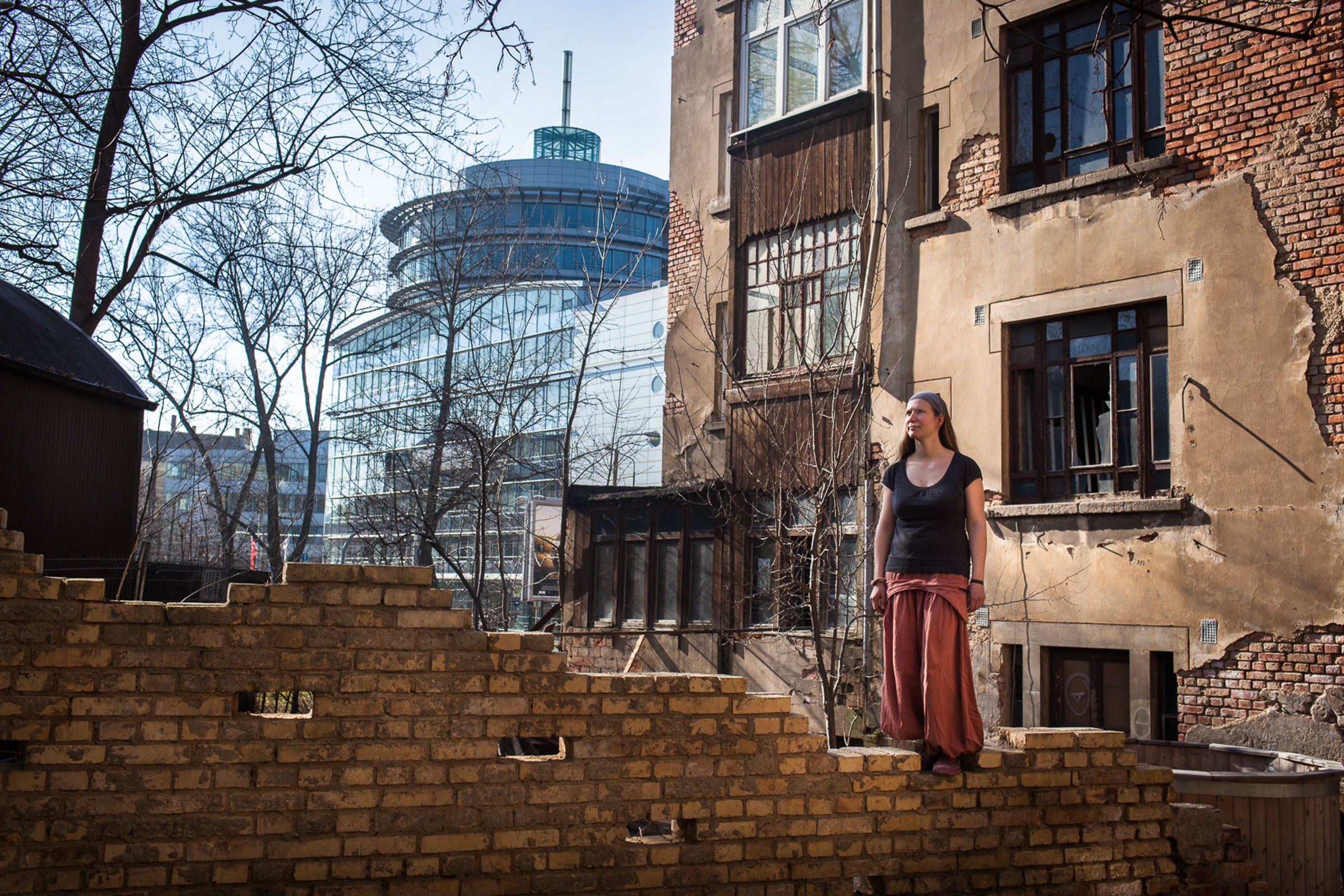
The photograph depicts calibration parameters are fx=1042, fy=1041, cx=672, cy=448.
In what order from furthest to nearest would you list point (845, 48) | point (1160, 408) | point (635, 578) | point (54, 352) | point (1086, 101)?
point (635, 578)
point (845, 48)
point (1086, 101)
point (1160, 408)
point (54, 352)

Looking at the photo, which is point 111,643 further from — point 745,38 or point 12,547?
point 745,38

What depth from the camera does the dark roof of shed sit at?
922 centimetres

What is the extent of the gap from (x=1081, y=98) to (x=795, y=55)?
4.54m

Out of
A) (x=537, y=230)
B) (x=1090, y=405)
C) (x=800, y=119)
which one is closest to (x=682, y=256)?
(x=800, y=119)

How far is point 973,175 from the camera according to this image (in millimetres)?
12414

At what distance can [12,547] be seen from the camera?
4.35 metres

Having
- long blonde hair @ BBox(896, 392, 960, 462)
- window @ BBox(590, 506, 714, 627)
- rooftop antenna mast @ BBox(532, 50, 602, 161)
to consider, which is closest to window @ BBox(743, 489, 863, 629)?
window @ BBox(590, 506, 714, 627)

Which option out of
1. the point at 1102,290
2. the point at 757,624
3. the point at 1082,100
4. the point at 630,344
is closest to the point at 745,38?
the point at 1082,100

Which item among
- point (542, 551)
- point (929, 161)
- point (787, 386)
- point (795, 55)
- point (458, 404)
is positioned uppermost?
point (795, 55)

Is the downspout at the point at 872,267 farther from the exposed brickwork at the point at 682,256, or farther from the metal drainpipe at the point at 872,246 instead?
the exposed brickwork at the point at 682,256

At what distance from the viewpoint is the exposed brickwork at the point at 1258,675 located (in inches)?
362

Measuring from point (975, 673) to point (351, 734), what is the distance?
8608 millimetres

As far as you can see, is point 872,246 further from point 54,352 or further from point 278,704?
point 54,352

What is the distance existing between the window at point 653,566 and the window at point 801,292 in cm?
263
